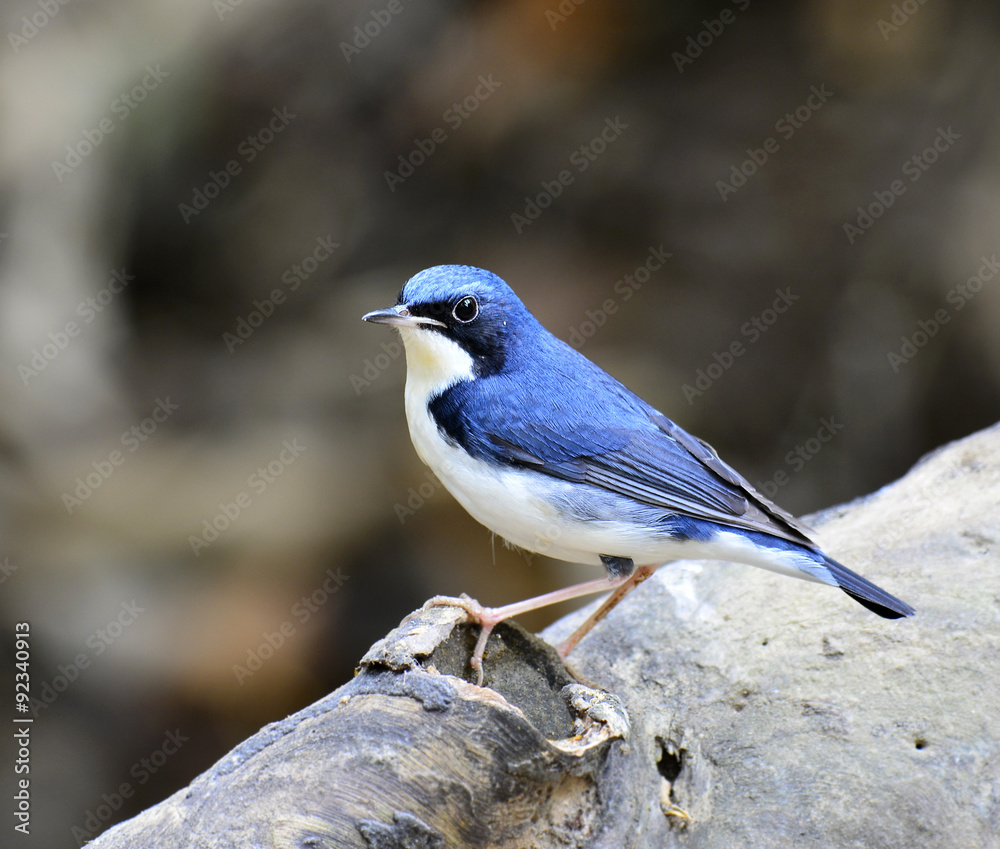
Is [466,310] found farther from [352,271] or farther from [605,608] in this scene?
[352,271]

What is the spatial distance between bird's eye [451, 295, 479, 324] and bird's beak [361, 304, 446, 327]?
0.08 metres

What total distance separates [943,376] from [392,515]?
5.44m

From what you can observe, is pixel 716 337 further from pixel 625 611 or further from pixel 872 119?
pixel 625 611

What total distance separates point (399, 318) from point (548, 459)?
3.04ft

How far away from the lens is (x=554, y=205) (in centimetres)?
882

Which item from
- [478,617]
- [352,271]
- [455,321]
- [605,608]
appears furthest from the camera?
[352,271]

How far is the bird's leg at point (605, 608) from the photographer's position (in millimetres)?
4590

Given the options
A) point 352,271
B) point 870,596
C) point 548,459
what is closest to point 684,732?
point 870,596

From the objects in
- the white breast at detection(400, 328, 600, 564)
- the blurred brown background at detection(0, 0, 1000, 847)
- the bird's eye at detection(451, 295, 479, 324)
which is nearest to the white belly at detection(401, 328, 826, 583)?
the white breast at detection(400, 328, 600, 564)

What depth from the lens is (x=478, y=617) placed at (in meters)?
3.93

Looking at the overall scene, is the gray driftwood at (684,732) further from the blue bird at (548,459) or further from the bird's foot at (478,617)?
the blue bird at (548,459)

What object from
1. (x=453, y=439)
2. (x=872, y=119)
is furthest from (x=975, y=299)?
(x=453, y=439)

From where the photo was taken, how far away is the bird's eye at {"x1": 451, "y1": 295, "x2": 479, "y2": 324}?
14.2 ft

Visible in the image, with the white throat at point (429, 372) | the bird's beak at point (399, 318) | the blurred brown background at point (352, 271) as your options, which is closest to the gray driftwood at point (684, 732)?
the white throat at point (429, 372)
